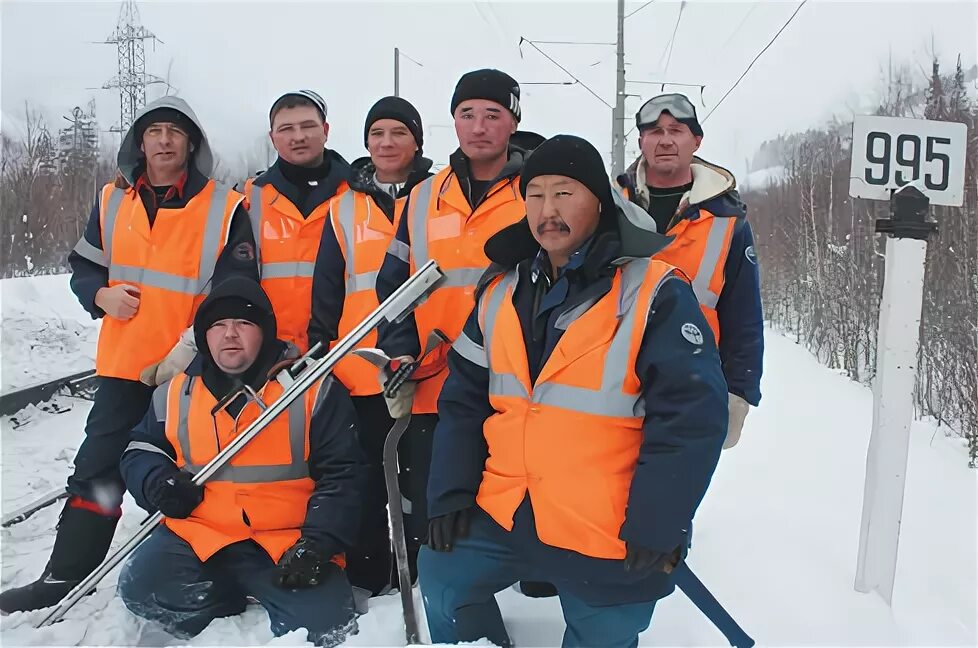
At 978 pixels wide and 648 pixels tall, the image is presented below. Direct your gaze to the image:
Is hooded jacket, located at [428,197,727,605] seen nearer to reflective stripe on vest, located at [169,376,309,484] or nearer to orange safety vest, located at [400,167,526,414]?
orange safety vest, located at [400,167,526,414]

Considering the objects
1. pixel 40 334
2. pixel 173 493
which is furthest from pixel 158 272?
pixel 40 334

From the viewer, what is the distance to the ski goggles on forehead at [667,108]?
3.04m

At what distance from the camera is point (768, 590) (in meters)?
3.06

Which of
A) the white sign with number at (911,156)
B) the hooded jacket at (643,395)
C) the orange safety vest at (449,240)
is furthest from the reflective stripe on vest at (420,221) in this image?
the white sign with number at (911,156)

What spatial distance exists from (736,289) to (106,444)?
283 centimetres

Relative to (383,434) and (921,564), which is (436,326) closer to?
(383,434)

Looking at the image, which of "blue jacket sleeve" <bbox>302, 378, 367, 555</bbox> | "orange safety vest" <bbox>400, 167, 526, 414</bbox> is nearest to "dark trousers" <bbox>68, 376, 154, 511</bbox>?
"blue jacket sleeve" <bbox>302, 378, 367, 555</bbox>

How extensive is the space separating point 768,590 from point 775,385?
275 inches

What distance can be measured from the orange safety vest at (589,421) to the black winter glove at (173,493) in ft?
4.59

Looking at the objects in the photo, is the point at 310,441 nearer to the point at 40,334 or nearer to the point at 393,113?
the point at 393,113

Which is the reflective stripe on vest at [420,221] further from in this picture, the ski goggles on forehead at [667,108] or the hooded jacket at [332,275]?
the ski goggles on forehead at [667,108]

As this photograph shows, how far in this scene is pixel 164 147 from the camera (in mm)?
3273

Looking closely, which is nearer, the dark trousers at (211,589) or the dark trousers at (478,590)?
the dark trousers at (478,590)

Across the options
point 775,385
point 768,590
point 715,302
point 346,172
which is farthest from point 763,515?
point 775,385
